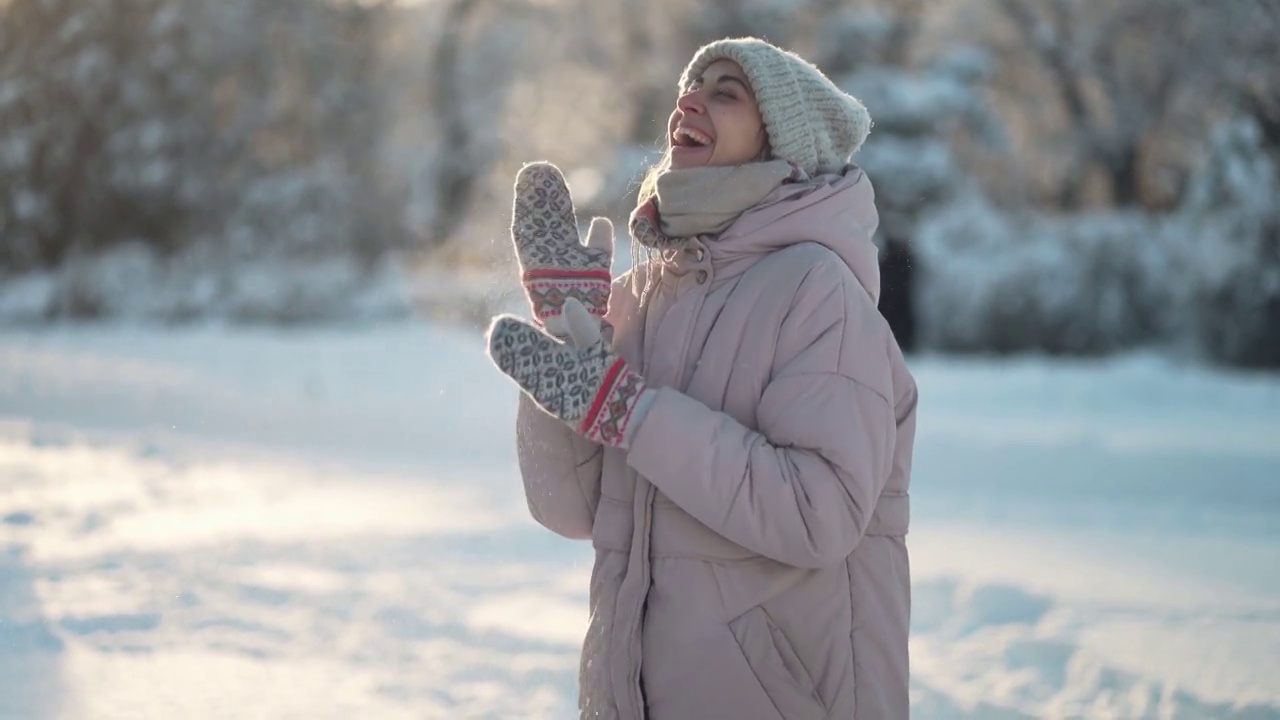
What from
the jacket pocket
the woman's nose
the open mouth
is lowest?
the jacket pocket

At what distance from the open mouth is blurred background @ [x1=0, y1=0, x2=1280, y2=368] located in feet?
29.6

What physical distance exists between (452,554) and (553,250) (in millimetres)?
3826

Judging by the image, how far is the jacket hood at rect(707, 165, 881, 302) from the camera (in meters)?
2.10

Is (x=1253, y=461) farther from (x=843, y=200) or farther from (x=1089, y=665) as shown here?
(x=843, y=200)

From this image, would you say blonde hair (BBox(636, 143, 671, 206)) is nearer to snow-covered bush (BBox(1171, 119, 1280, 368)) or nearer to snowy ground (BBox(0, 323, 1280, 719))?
snowy ground (BBox(0, 323, 1280, 719))

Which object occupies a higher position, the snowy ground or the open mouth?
the open mouth

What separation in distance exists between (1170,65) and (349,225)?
39.6ft

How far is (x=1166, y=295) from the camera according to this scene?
46.2ft

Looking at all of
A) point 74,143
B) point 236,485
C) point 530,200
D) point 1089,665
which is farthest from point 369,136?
point 530,200

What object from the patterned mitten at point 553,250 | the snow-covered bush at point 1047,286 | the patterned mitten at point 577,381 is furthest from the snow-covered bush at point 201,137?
the patterned mitten at point 577,381

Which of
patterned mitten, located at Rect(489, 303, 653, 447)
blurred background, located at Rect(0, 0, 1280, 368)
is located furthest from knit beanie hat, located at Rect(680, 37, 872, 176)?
blurred background, located at Rect(0, 0, 1280, 368)

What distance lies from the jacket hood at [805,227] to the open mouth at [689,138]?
0.49 feet

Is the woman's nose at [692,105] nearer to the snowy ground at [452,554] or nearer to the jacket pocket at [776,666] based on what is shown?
the jacket pocket at [776,666]

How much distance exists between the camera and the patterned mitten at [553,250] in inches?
86.3
